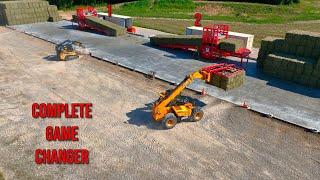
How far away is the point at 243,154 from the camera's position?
561 inches

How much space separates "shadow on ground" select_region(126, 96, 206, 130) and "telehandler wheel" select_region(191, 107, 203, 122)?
67.7 inches

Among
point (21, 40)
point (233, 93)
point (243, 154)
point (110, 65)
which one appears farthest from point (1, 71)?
point (243, 154)

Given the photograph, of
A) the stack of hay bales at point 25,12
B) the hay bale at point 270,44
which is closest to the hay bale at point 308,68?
the hay bale at point 270,44

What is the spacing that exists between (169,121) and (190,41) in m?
13.1

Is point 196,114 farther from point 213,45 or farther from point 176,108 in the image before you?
point 213,45

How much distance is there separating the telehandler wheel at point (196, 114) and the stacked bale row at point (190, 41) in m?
9.72

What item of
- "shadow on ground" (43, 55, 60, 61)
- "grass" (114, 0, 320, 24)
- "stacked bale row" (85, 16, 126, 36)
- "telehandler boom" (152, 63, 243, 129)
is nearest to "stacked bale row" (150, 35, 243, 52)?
"stacked bale row" (85, 16, 126, 36)

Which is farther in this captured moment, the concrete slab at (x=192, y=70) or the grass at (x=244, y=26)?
the grass at (x=244, y=26)

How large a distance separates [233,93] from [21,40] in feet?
75.5

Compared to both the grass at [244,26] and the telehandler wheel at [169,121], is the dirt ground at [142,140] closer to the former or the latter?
the telehandler wheel at [169,121]

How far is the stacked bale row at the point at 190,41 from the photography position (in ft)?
82.5

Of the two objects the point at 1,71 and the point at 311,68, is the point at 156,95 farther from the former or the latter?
the point at 1,71

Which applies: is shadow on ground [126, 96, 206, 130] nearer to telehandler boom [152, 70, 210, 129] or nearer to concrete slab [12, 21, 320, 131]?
telehandler boom [152, 70, 210, 129]

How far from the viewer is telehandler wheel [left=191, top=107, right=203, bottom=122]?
16.6 m
